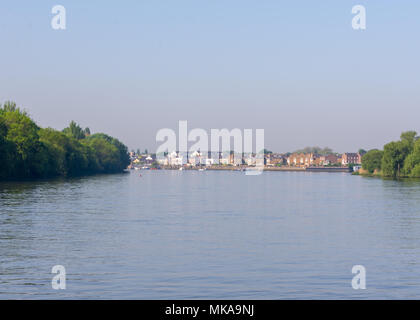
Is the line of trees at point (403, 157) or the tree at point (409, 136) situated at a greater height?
the tree at point (409, 136)

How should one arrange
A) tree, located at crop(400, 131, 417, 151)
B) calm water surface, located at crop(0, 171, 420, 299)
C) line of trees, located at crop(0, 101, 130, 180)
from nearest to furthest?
calm water surface, located at crop(0, 171, 420, 299), line of trees, located at crop(0, 101, 130, 180), tree, located at crop(400, 131, 417, 151)

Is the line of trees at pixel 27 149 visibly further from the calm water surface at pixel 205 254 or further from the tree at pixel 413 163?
the tree at pixel 413 163

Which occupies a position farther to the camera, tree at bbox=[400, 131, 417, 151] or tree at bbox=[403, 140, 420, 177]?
tree at bbox=[400, 131, 417, 151]

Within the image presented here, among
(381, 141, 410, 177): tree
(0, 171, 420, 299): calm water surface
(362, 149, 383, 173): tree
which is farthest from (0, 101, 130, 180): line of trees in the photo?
(362, 149, 383, 173): tree

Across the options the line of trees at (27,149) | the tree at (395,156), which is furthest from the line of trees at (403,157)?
the line of trees at (27,149)

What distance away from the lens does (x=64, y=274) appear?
20281mm

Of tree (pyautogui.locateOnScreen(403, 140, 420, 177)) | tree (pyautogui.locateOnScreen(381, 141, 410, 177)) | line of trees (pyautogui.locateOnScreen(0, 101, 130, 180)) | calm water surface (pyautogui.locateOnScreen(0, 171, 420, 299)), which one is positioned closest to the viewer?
calm water surface (pyautogui.locateOnScreen(0, 171, 420, 299))

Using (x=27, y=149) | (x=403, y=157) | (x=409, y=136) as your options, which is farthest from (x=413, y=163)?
(x=27, y=149)

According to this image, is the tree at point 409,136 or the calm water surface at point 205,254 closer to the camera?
the calm water surface at point 205,254

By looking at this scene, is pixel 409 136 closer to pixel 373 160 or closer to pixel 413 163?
pixel 413 163

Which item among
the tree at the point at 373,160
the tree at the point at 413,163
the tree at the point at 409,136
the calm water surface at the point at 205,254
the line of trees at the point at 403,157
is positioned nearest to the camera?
the calm water surface at the point at 205,254

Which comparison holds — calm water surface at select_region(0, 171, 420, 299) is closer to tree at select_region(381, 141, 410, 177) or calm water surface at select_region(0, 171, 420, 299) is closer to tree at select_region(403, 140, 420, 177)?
tree at select_region(403, 140, 420, 177)

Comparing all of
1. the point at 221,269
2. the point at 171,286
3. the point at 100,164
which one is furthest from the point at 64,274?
the point at 100,164
